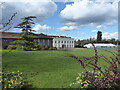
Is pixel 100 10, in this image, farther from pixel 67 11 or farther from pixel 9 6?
pixel 9 6

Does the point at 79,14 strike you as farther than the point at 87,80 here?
Yes

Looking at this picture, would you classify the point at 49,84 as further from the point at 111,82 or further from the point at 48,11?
the point at 48,11

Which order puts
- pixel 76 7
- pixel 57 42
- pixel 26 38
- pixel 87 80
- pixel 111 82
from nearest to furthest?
pixel 111 82 → pixel 87 80 → pixel 76 7 → pixel 26 38 → pixel 57 42

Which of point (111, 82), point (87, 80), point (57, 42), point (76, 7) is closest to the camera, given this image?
point (111, 82)

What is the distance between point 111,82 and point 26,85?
148 cm

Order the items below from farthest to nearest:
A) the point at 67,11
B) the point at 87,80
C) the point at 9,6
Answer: the point at 67,11
the point at 9,6
the point at 87,80

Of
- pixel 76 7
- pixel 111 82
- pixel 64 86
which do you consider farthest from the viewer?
pixel 76 7

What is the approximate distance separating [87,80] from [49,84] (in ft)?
2.39

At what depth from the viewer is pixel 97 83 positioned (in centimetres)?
179

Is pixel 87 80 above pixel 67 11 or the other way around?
the other way around

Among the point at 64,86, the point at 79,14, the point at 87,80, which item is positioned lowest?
the point at 64,86

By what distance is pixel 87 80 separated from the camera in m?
1.95

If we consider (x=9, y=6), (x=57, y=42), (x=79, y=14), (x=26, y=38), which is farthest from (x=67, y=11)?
(x=57, y=42)

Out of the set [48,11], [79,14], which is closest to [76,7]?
[79,14]
